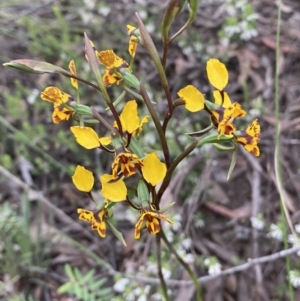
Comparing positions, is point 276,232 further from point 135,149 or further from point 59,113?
point 59,113

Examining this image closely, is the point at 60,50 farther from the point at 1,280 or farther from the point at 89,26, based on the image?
the point at 1,280

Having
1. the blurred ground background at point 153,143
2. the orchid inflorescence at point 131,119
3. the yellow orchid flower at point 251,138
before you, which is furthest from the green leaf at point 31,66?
the blurred ground background at point 153,143

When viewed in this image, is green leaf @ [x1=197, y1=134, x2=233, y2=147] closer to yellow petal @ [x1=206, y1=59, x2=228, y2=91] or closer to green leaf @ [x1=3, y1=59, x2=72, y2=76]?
yellow petal @ [x1=206, y1=59, x2=228, y2=91]

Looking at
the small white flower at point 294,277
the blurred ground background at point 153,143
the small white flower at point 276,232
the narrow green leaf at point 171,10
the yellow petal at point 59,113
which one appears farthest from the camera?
the blurred ground background at point 153,143

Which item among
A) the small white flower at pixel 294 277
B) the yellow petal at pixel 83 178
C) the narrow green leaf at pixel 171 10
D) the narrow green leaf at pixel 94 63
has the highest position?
the narrow green leaf at pixel 171 10

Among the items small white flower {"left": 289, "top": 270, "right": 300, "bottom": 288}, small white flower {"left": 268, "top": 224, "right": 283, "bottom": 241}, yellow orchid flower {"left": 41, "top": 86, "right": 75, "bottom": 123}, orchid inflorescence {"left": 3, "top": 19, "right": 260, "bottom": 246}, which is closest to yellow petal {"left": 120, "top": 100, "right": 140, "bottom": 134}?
orchid inflorescence {"left": 3, "top": 19, "right": 260, "bottom": 246}

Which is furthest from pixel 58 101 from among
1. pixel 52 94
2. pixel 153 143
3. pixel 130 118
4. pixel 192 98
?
pixel 153 143

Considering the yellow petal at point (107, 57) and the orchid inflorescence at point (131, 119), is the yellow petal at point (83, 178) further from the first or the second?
the yellow petal at point (107, 57)

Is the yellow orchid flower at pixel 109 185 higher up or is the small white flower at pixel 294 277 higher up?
the yellow orchid flower at pixel 109 185
